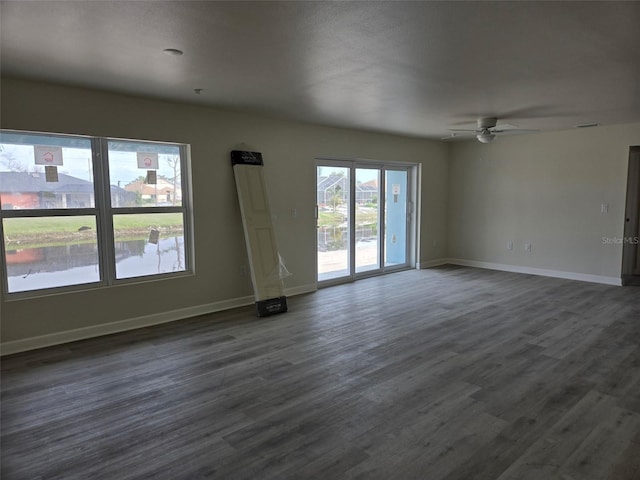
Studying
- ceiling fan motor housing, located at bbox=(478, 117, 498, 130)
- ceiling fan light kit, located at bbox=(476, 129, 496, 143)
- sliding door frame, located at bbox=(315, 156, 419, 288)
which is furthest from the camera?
sliding door frame, located at bbox=(315, 156, 419, 288)

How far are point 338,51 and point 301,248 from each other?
3390 millimetres

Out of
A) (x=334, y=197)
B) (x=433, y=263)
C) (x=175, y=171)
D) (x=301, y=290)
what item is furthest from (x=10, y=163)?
(x=433, y=263)

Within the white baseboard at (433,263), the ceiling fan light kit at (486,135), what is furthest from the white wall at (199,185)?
the white baseboard at (433,263)

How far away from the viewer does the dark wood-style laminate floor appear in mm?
2209

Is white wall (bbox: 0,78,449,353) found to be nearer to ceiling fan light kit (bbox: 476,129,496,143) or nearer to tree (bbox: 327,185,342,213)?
tree (bbox: 327,185,342,213)

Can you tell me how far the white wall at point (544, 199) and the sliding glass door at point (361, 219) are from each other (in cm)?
126

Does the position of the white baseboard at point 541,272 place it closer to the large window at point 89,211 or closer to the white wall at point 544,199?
the white wall at point 544,199

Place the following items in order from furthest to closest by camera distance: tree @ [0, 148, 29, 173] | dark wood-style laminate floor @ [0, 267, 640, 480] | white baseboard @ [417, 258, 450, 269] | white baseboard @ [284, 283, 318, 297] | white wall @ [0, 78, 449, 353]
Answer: white baseboard @ [417, 258, 450, 269], white baseboard @ [284, 283, 318, 297], white wall @ [0, 78, 449, 353], tree @ [0, 148, 29, 173], dark wood-style laminate floor @ [0, 267, 640, 480]

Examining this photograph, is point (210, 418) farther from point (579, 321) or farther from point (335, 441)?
point (579, 321)

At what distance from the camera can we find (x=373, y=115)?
5.26 m

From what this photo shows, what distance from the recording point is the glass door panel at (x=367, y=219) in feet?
22.5

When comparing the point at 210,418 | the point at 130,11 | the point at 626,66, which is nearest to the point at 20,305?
the point at 210,418

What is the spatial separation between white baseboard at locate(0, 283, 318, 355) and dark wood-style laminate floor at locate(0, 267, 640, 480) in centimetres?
13

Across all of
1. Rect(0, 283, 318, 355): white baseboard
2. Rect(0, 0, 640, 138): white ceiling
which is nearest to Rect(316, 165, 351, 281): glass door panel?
Rect(0, 283, 318, 355): white baseboard
